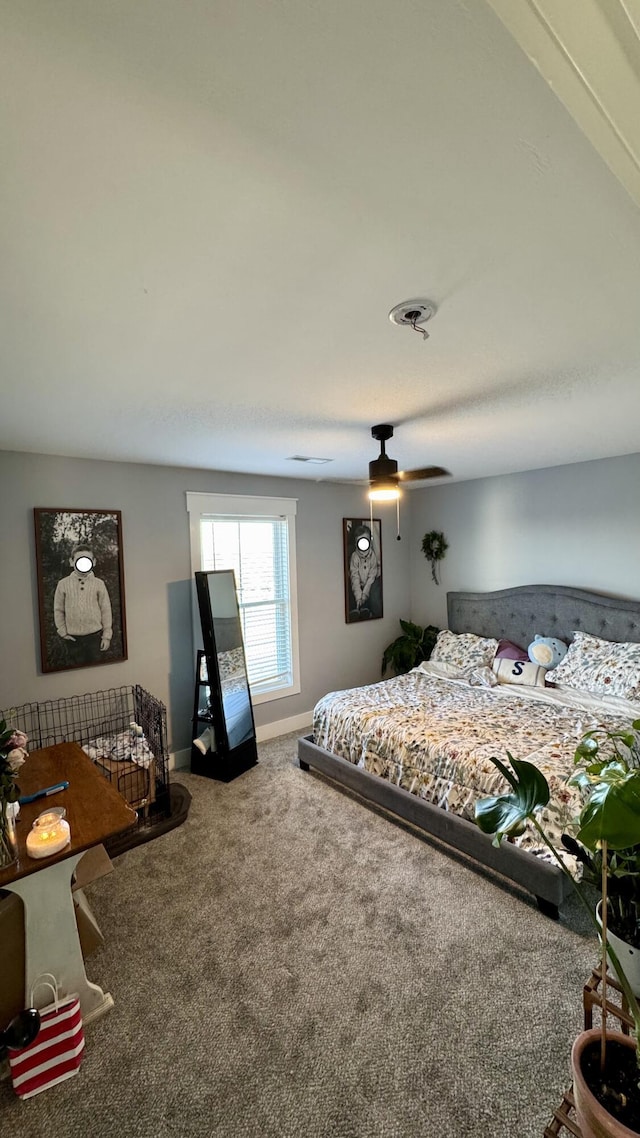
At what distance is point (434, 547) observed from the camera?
16.8ft

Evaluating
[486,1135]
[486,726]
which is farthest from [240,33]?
[486,726]

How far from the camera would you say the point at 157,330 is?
57.5 inches

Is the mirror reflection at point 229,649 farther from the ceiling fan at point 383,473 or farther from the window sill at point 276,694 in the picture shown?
the ceiling fan at point 383,473

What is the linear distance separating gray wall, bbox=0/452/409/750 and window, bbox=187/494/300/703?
112 millimetres

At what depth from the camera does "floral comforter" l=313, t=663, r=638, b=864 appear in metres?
2.43

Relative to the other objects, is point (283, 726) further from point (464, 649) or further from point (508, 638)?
point (508, 638)

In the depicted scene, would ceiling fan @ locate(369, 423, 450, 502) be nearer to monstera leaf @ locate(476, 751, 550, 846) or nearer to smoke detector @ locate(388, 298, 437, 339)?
smoke detector @ locate(388, 298, 437, 339)

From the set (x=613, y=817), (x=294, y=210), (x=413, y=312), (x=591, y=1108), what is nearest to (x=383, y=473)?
(x=413, y=312)

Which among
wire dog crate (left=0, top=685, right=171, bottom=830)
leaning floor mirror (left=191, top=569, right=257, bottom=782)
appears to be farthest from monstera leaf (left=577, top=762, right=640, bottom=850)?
leaning floor mirror (left=191, top=569, right=257, bottom=782)

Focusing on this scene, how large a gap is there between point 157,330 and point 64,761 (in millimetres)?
2174

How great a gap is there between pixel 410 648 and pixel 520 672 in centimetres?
129

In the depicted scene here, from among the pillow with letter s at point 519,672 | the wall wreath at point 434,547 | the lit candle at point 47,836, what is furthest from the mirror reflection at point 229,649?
the wall wreath at point 434,547

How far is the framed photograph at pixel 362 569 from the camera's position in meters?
4.84

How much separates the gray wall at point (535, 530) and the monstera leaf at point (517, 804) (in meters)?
3.17
